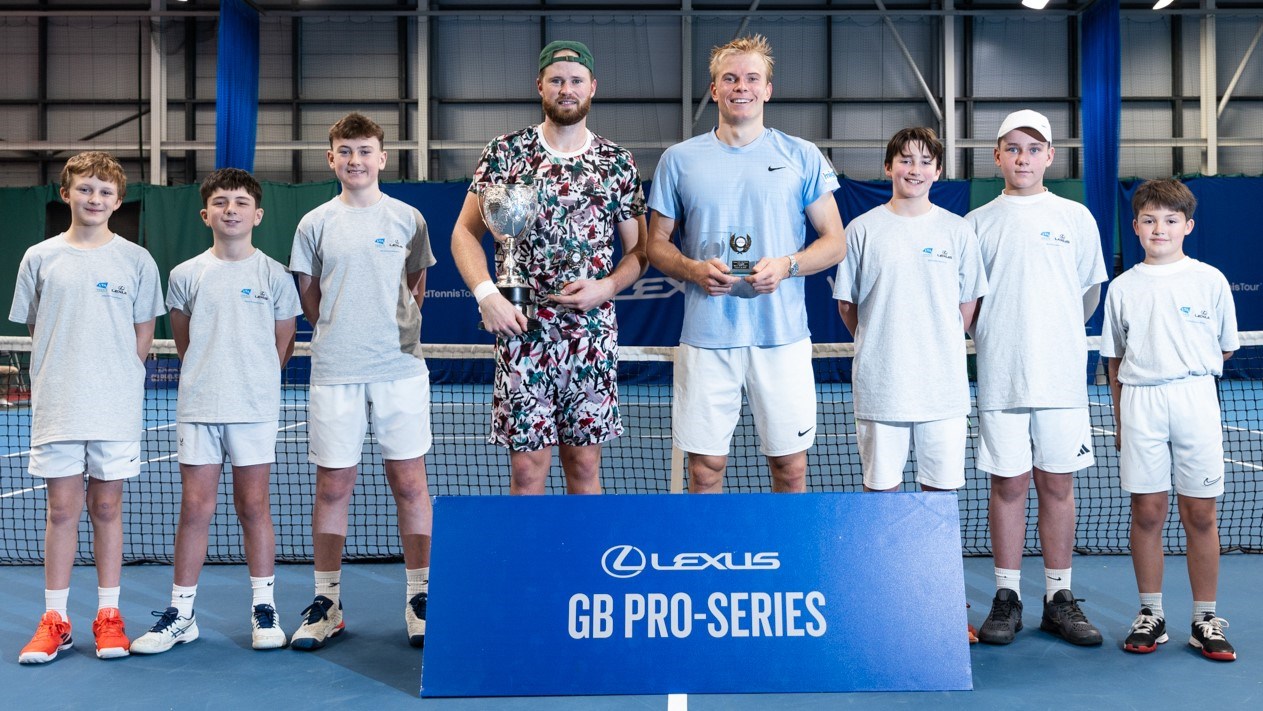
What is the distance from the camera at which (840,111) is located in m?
16.4

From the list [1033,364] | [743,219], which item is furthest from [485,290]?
[1033,364]

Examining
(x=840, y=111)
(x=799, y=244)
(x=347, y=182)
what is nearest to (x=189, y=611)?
(x=347, y=182)

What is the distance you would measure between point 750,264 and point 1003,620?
4.89ft

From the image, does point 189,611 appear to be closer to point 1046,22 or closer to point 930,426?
point 930,426

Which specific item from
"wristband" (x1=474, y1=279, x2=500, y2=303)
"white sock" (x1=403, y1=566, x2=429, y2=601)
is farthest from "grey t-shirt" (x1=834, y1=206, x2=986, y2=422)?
"white sock" (x1=403, y1=566, x2=429, y2=601)

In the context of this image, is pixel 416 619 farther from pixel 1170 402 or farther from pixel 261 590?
pixel 1170 402

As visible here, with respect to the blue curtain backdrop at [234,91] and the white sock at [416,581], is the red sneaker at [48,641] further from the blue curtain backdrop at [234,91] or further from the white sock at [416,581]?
the blue curtain backdrop at [234,91]

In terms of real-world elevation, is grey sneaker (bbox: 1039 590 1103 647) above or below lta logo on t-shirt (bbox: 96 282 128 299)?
below

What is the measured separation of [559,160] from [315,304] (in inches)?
39.6

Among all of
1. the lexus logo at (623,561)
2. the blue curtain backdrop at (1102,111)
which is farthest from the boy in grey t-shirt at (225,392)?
the blue curtain backdrop at (1102,111)

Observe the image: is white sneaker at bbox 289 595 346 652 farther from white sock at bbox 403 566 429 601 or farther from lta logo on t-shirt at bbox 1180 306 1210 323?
lta logo on t-shirt at bbox 1180 306 1210 323

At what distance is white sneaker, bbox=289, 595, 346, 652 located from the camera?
336 cm

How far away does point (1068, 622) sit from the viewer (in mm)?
3400

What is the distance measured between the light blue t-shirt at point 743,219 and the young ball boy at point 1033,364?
0.73 metres
